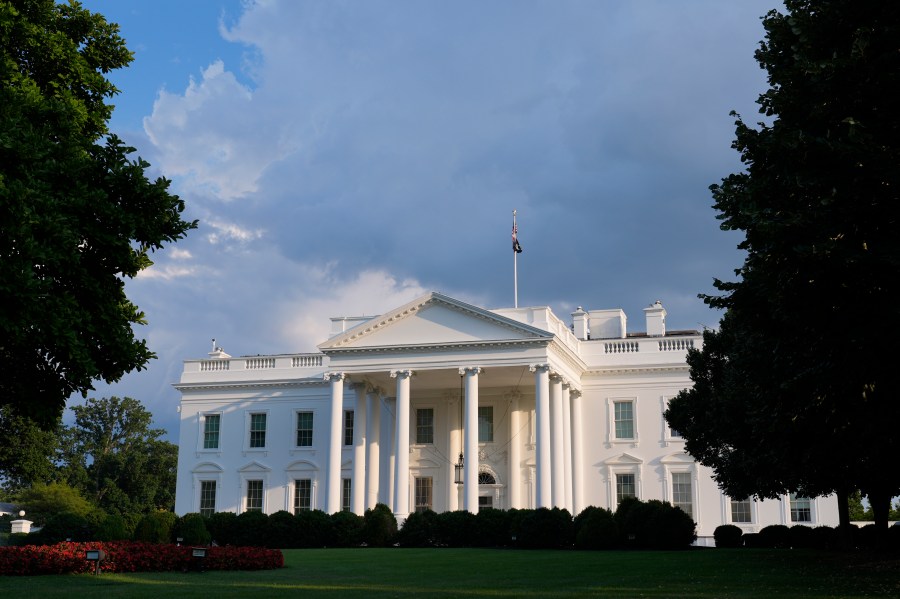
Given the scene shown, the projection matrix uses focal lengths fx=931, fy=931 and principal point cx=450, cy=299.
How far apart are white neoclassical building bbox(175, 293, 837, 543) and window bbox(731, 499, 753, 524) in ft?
0.17

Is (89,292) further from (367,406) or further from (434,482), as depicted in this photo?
(434,482)

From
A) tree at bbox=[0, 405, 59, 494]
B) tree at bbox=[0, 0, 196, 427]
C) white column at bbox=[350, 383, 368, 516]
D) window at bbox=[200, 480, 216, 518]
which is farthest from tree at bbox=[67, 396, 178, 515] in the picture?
tree at bbox=[0, 0, 196, 427]

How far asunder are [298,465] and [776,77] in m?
39.8

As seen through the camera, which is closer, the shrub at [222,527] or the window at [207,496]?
the shrub at [222,527]

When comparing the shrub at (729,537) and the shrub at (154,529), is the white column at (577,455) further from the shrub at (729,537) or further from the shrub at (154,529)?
the shrub at (154,529)

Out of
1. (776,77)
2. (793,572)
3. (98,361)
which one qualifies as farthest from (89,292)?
(793,572)

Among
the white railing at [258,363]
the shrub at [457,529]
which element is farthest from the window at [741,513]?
the white railing at [258,363]

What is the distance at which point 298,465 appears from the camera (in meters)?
49.9

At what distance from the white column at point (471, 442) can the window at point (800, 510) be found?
15.5 m

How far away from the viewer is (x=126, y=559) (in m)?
21.5

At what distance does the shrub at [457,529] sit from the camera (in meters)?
37.1

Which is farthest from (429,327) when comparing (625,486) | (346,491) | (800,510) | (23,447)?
(23,447)

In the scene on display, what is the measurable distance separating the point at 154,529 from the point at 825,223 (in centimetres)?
2965

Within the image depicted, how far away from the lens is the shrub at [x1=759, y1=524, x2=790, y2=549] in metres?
35.0
